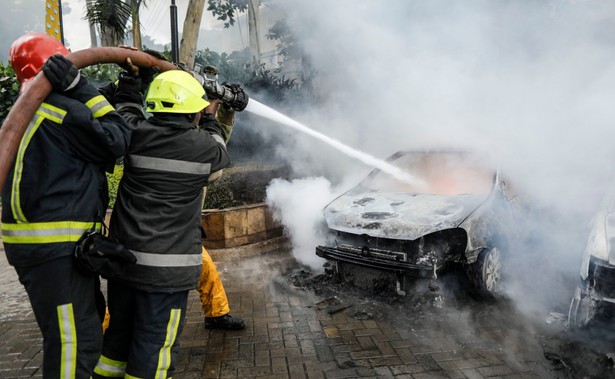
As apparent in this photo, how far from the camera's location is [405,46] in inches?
316

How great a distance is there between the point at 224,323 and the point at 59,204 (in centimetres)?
216

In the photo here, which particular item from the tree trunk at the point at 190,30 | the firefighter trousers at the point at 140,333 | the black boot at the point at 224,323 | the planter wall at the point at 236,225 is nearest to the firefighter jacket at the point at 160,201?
the firefighter trousers at the point at 140,333

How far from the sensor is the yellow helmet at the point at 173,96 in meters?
2.56

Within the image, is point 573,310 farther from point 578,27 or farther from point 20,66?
Result: point 578,27

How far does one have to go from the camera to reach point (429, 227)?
421 centimetres

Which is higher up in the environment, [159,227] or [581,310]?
[159,227]

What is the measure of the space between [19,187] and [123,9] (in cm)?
901

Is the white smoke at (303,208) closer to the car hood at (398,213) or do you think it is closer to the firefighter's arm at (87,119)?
the car hood at (398,213)

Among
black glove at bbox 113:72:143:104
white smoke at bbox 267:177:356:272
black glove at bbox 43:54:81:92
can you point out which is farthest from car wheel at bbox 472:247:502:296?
black glove at bbox 43:54:81:92

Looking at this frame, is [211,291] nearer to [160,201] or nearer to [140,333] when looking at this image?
[140,333]

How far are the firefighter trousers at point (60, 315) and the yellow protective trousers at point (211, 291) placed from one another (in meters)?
1.53

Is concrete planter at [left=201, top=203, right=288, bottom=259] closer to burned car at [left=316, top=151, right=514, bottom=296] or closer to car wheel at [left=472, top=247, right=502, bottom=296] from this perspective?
burned car at [left=316, top=151, right=514, bottom=296]

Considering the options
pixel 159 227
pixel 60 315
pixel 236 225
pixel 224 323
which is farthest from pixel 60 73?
pixel 236 225

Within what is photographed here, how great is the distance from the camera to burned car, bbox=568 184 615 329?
3.25 meters
